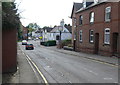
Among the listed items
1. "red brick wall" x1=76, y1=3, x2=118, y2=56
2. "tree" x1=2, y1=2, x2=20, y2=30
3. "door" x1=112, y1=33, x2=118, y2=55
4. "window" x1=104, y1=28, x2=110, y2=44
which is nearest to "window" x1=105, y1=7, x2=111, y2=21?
"red brick wall" x1=76, y1=3, x2=118, y2=56

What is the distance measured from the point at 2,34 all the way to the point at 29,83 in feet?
12.8

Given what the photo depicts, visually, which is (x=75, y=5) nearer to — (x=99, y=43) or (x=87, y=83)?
(x=99, y=43)

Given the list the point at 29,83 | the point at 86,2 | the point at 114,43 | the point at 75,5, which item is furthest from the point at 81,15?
the point at 29,83

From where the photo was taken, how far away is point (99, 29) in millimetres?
29000

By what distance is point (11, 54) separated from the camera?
42.2 ft

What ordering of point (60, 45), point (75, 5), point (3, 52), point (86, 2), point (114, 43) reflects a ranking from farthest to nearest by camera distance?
point (60, 45) → point (75, 5) → point (86, 2) → point (114, 43) → point (3, 52)

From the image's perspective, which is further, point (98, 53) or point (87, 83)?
point (98, 53)

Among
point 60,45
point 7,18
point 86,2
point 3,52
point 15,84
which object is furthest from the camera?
point 60,45

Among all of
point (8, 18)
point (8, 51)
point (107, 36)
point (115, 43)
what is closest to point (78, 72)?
point (8, 51)

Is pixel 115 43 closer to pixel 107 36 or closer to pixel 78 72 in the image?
pixel 107 36

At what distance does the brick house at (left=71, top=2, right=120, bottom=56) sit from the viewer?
24906mm

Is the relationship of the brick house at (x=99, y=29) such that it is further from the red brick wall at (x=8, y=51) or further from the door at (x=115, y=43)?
the red brick wall at (x=8, y=51)

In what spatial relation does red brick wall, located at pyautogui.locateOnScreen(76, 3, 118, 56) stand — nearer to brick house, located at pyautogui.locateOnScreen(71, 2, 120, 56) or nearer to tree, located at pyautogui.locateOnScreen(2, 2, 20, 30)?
brick house, located at pyautogui.locateOnScreen(71, 2, 120, 56)

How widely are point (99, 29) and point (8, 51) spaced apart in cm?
1874
